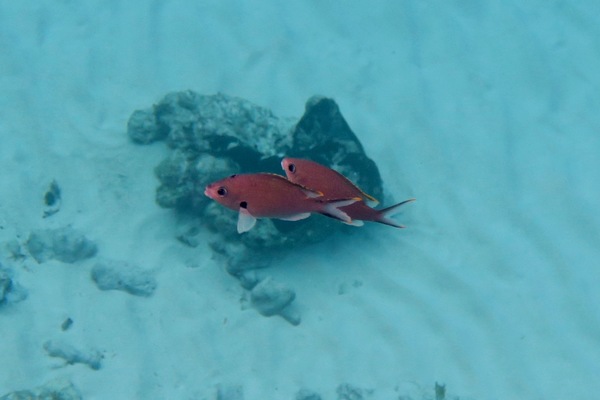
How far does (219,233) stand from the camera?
5.21m

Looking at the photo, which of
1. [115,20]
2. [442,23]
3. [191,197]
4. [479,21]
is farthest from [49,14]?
[479,21]

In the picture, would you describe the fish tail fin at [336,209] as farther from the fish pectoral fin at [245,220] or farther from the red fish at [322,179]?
the fish pectoral fin at [245,220]

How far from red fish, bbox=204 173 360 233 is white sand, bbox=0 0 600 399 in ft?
8.75

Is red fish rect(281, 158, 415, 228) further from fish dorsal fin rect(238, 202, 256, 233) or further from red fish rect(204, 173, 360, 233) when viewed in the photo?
fish dorsal fin rect(238, 202, 256, 233)

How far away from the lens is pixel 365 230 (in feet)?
18.0

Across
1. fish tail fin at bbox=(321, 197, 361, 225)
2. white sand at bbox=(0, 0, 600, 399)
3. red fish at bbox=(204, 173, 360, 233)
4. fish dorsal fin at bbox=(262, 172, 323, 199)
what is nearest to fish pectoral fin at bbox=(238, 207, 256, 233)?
red fish at bbox=(204, 173, 360, 233)

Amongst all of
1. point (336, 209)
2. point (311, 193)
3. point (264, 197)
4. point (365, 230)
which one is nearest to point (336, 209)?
point (336, 209)

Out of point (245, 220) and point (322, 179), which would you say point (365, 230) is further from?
point (245, 220)

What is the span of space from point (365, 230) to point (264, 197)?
3465 millimetres

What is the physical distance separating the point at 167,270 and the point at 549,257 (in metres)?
4.09

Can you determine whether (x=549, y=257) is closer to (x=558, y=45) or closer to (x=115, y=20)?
(x=558, y=45)

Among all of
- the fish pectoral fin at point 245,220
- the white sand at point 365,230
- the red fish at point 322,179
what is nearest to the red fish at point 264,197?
the fish pectoral fin at point 245,220

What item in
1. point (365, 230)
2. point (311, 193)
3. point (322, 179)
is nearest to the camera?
point (311, 193)

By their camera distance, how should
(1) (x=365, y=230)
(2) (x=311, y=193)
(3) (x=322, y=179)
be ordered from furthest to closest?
(1) (x=365, y=230) < (3) (x=322, y=179) < (2) (x=311, y=193)
